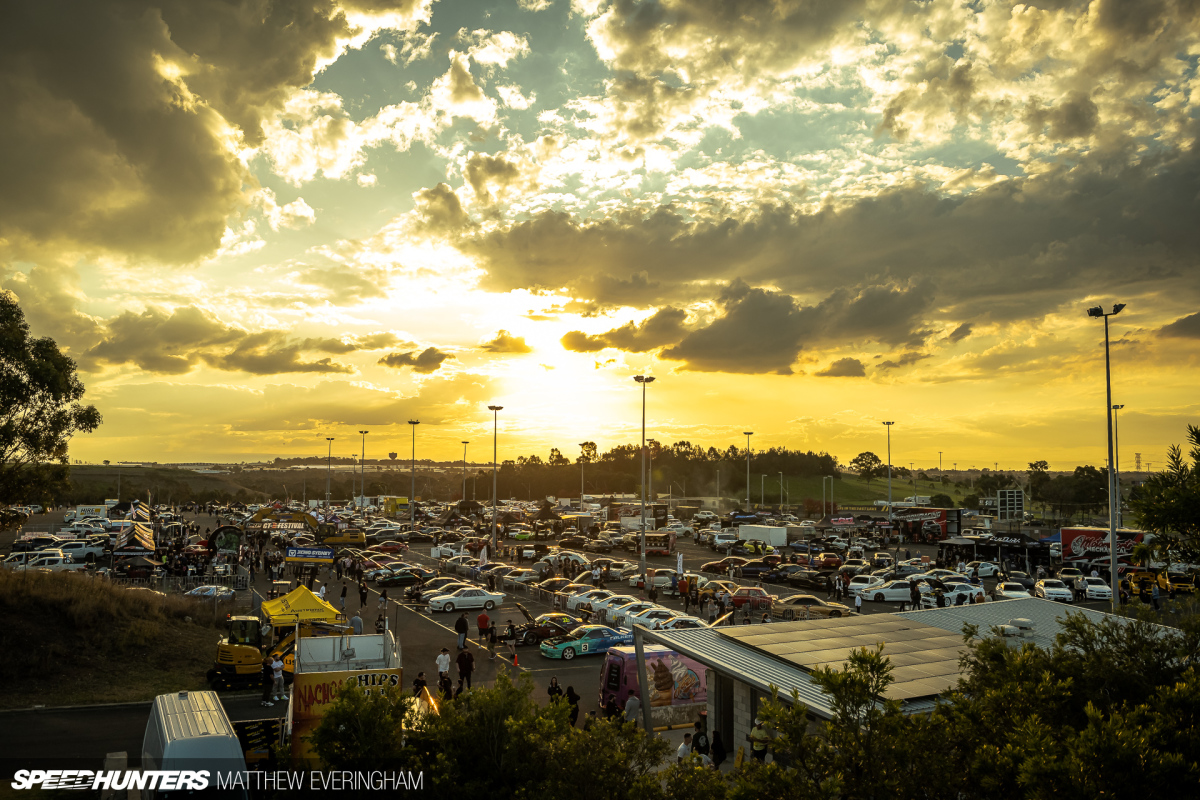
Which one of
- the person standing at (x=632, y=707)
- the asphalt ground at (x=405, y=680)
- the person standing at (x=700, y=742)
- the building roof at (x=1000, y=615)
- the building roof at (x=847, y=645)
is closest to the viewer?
the building roof at (x=847, y=645)

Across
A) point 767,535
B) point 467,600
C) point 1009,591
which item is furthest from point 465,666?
point 767,535

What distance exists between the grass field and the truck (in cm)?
4635

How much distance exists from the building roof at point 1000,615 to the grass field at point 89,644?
2287 centimetres

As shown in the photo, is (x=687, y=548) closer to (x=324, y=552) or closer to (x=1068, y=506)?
(x=324, y=552)

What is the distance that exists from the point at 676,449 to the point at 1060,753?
173 meters

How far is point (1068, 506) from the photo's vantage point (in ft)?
351

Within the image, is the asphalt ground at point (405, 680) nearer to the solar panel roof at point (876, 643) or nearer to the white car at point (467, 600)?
the white car at point (467, 600)

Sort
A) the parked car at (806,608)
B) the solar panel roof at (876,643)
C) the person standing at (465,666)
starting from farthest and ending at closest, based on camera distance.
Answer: the parked car at (806,608), the person standing at (465,666), the solar panel roof at (876,643)

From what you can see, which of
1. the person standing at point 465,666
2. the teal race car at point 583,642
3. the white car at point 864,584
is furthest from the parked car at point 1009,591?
the person standing at point 465,666

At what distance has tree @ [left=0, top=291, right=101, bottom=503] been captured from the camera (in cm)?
2392

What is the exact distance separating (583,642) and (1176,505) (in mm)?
21546

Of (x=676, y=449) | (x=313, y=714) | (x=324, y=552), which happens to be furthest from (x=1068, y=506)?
(x=313, y=714)

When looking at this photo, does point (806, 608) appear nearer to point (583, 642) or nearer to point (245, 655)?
point (583, 642)

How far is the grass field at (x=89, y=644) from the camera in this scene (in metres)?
21.6
